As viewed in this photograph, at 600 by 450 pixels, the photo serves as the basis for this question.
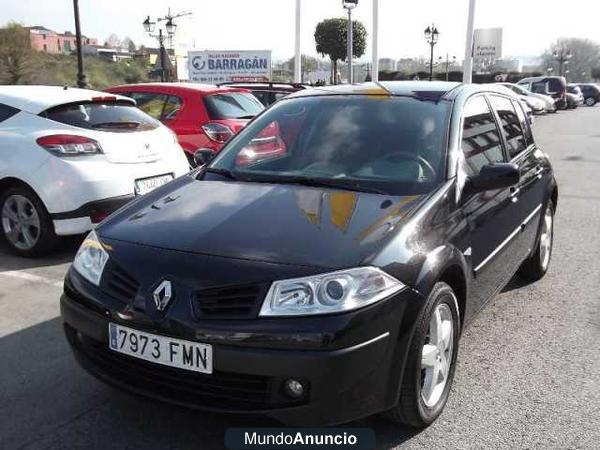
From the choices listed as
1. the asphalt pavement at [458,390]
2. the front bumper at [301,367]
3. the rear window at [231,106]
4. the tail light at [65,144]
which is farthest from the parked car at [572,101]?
the front bumper at [301,367]

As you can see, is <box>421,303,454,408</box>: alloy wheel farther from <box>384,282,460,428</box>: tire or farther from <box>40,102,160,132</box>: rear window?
<box>40,102,160,132</box>: rear window

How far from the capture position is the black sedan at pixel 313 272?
2438mm

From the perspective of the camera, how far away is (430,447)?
2.78 meters

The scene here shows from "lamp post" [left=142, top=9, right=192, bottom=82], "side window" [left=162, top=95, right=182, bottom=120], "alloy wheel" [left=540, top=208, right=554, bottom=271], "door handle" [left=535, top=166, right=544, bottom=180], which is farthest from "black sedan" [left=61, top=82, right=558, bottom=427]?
"lamp post" [left=142, top=9, right=192, bottom=82]

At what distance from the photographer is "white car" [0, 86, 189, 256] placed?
5.39 meters

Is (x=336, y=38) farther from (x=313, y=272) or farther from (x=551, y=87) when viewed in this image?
(x=313, y=272)

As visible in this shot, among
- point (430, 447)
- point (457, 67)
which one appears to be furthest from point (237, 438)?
point (457, 67)

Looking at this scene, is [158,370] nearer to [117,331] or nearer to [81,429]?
[117,331]

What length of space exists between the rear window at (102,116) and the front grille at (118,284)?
326 cm

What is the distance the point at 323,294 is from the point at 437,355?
0.82 meters

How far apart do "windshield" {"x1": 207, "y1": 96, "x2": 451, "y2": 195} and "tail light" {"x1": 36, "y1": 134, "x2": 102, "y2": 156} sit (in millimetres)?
2007

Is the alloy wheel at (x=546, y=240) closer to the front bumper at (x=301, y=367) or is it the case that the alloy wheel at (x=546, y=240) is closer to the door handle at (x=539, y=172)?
the door handle at (x=539, y=172)

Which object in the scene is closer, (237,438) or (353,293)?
(353,293)

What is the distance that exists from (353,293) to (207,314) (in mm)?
582
